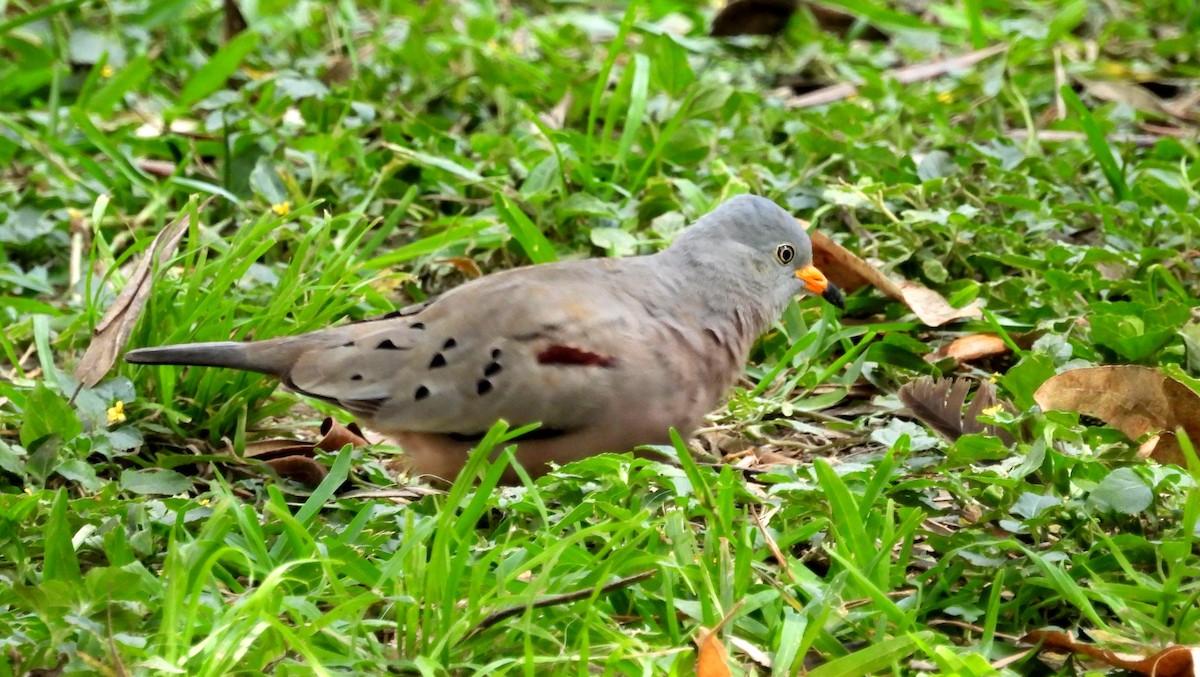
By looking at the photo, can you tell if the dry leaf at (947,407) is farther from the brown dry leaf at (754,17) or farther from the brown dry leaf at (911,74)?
the brown dry leaf at (754,17)

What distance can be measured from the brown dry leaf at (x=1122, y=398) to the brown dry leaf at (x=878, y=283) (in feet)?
2.40

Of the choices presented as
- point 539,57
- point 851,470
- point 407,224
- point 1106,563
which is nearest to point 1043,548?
point 1106,563

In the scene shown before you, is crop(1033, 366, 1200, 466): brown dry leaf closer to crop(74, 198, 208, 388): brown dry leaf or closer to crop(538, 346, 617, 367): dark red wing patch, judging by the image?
crop(538, 346, 617, 367): dark red wing patch

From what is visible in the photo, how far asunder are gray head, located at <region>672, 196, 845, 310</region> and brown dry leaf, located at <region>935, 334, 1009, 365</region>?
15.6 inches

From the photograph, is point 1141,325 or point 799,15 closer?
point 1141,325

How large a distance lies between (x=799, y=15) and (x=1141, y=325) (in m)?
3.58

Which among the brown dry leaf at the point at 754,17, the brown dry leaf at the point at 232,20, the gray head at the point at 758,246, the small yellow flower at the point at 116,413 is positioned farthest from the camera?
the brown dry leaf at the point at 754,17

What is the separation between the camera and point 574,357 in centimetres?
366

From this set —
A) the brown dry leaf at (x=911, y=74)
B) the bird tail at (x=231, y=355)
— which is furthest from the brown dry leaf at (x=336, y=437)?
the brown dry leaf at (x=911, y=74)

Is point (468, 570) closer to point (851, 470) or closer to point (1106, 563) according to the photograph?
point (851, 470)

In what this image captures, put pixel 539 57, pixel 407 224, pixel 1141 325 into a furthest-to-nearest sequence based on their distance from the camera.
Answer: pixel 539 57, pixel 407 224, pixel 1141 325

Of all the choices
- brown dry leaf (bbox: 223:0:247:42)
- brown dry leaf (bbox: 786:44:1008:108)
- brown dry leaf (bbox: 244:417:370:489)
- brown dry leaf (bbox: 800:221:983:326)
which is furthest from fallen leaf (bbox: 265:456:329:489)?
brown dry leaf (bbox: 223:0:247:42)

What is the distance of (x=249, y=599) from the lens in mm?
2678

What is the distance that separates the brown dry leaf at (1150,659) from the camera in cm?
269
